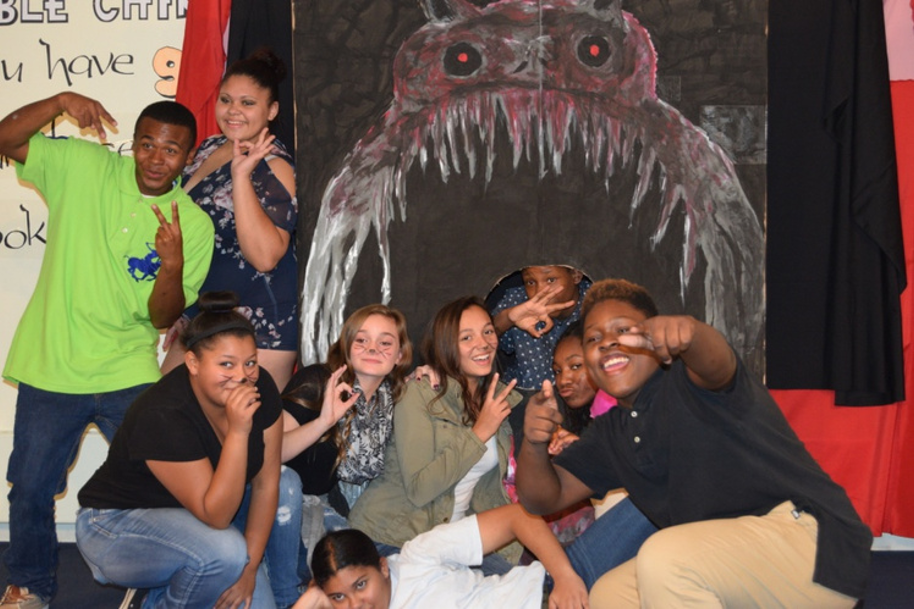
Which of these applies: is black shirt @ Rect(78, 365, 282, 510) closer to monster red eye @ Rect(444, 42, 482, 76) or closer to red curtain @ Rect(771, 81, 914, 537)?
monster red eye @ Rect(444, 42, 482, 76)

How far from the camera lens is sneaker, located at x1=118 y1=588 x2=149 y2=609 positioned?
358 centimetres

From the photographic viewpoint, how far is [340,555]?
10.9 ft

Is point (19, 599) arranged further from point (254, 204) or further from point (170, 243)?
point (254, 204)

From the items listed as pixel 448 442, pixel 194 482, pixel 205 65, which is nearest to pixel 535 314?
pixel 448 442

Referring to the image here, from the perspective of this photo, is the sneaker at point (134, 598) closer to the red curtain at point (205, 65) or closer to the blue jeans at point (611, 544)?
the blue jeans at point (611, 544)

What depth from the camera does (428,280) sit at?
4.29 meters

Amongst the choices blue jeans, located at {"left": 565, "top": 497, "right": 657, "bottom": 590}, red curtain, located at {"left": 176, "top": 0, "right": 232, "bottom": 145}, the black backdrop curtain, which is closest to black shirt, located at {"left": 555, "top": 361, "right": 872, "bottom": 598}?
blue jeans, located at {"left": 565, "top": 497, "right": 657, "bottom": 590}

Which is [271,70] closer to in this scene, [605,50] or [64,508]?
[605,50]

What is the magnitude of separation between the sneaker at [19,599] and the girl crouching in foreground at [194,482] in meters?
0.70

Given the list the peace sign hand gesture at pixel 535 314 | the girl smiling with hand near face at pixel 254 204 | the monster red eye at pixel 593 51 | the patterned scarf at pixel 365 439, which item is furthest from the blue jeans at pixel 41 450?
the monster red eye at pixel 593 51

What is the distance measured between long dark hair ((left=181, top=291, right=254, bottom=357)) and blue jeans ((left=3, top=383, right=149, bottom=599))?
59 centimetres

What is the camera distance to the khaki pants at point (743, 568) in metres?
2.75

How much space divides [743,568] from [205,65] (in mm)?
3087

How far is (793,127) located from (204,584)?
2950 mm
